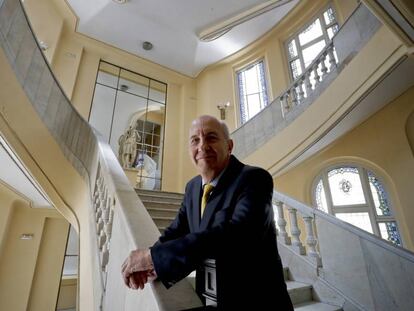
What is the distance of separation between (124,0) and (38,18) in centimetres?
216

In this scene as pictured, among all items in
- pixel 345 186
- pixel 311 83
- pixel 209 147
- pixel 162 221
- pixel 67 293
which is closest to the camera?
pixel 209 147

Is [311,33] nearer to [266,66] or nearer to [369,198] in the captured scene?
[266,66]

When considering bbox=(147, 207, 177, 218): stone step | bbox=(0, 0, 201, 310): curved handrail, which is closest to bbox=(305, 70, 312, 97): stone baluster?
bbox=(147, 207, 177, 218): stone step

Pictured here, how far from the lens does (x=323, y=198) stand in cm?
536

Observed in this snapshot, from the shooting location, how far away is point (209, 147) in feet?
3.62

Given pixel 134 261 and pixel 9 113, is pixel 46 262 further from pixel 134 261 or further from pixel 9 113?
pixel 134 261

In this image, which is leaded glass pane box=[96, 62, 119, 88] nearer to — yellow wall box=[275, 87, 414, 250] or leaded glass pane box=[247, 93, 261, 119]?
leaded glass pane box=[247, 93, 261, 119]

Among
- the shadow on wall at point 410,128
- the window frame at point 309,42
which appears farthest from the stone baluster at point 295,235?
the window frame at point 309,42

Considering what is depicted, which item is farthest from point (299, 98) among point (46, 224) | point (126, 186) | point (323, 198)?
point (46, 224)

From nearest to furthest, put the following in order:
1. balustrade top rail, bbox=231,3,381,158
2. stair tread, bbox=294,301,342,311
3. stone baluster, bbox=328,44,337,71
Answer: stair tread, bbox=294,301,342,311 < balustrade top rail, bbox=231,3,381,158 < stone baluster, bbox=328,44,337,71

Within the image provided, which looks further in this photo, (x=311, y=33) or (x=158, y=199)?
(x=311, y=33)

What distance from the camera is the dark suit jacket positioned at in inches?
31.0

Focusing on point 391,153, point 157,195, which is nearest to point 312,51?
point 391,153

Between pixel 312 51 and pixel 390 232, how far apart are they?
4415 mm
